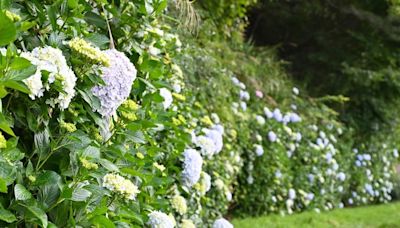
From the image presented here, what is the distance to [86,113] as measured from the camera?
1847 millimetres

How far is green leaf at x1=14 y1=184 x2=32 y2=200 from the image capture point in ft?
4.99

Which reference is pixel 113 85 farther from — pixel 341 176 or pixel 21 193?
pixel 341 176

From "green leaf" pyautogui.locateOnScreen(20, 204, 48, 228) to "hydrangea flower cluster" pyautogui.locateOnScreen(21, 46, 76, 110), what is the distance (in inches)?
10.8

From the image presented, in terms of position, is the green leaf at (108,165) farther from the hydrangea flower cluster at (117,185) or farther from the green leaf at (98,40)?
the green leaf at (98,40)

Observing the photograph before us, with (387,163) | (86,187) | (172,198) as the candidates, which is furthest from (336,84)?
(86,187)

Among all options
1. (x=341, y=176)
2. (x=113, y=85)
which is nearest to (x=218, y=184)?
(x=113, y=85)

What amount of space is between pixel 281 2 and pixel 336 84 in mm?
1568

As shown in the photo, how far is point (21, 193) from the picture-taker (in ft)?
5.01

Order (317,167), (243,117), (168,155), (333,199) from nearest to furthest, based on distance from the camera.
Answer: (168,155)
(243,117)
(317,167)
(333,199)

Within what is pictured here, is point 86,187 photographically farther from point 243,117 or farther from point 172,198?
point 243,117

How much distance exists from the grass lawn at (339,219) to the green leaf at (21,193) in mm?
3710

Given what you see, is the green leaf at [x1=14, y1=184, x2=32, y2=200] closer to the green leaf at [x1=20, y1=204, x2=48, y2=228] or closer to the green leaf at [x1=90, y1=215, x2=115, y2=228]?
the green leaf at [x1=20, y1=204, x2=48, y2=228]

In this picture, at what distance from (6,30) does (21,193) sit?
0.42m

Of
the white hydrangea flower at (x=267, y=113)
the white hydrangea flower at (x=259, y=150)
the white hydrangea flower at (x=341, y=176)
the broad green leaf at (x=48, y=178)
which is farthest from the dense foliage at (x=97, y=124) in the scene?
the white hydrangea flower at (x=341, y=176)
